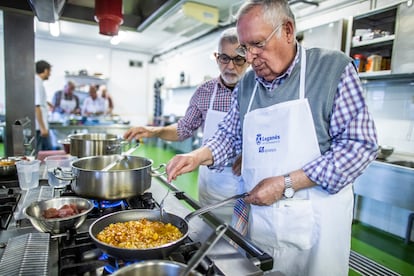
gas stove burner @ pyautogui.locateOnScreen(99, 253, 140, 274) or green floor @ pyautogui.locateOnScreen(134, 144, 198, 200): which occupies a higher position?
gas stove burner @ pyautogui.locateOnScreen(99, 253, 140, 274)

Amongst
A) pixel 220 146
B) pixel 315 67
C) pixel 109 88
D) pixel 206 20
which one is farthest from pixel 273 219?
pixel 109 88

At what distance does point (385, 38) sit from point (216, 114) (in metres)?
2.25

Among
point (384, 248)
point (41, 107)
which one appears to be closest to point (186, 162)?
point (384, 248)

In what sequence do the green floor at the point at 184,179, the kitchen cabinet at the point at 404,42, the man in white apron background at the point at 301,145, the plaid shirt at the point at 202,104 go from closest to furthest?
the man in white apron background at the point at 301,145, the plaid shirt at the point at 202,104, the kitchen cabinet at the point at 404,42, the green floor at the point at 184,179

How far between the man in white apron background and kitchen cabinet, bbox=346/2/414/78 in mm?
2143

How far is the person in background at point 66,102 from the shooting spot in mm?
6797

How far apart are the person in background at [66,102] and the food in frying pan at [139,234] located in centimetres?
662

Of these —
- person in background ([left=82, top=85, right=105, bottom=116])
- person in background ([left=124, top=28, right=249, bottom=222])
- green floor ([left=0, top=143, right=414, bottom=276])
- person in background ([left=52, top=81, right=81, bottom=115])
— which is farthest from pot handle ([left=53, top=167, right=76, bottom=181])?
person in background ([left=82, top=85, right=105, bottom=116])

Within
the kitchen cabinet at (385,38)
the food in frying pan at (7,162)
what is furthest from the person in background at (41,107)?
the kitchen cabinet at (385,38)

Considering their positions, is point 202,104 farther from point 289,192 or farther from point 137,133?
point 289,192

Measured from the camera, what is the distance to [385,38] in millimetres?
2812

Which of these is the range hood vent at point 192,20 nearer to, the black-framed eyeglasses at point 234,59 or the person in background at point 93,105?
the black-framed eyeglasses at point 234,59

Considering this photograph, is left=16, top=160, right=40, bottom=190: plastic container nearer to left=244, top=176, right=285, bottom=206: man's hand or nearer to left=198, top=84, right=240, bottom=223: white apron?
left=198, top=84, right=240, bottom=223: white apron

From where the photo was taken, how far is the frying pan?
26.3 inches
